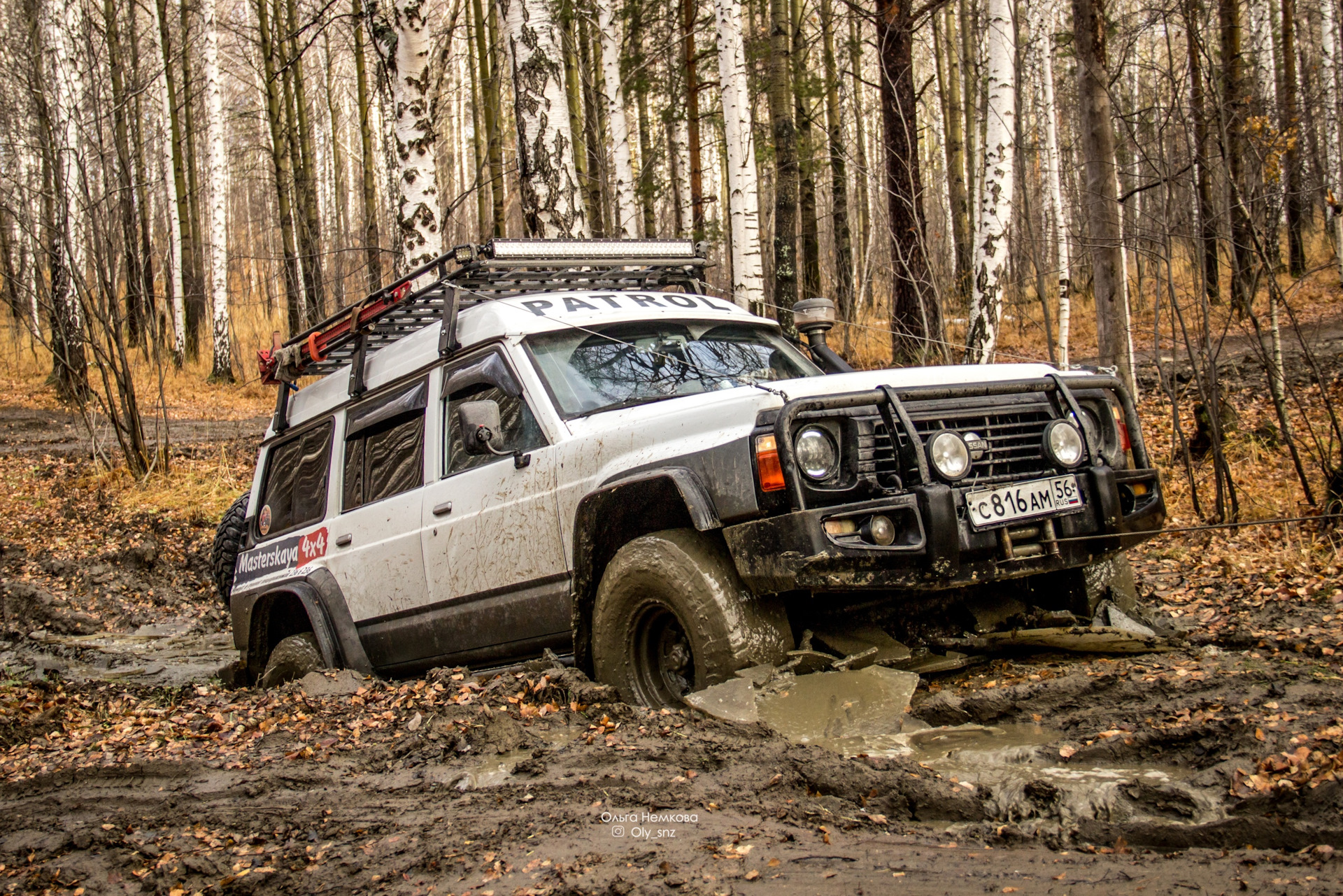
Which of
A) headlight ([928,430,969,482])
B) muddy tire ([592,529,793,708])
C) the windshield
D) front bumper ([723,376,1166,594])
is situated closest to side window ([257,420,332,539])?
the windshield

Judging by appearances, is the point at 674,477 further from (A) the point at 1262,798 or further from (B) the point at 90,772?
(B) the point at 90,772

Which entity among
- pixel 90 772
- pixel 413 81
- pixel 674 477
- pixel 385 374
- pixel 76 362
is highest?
pixel 413 81

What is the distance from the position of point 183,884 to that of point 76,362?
11214 mm

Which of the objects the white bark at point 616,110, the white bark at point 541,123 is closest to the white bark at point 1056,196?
the white bark at point 541,123

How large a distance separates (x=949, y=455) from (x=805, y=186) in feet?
46.2

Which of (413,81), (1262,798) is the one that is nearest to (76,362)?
(413,81)

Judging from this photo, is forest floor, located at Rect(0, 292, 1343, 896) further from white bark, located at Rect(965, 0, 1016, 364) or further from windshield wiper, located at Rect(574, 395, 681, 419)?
white bark, located at Rect(965, 0, 1016, 364)

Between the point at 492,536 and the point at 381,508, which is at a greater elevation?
the point at 381,508

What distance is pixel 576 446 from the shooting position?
4.13m

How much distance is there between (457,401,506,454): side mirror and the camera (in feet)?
13.7

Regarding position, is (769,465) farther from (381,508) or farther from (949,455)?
(381,508)

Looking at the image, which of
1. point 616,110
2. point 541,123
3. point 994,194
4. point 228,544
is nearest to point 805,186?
point 616,110

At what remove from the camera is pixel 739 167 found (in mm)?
10398

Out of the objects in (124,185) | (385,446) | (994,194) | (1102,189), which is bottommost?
(385,446)
